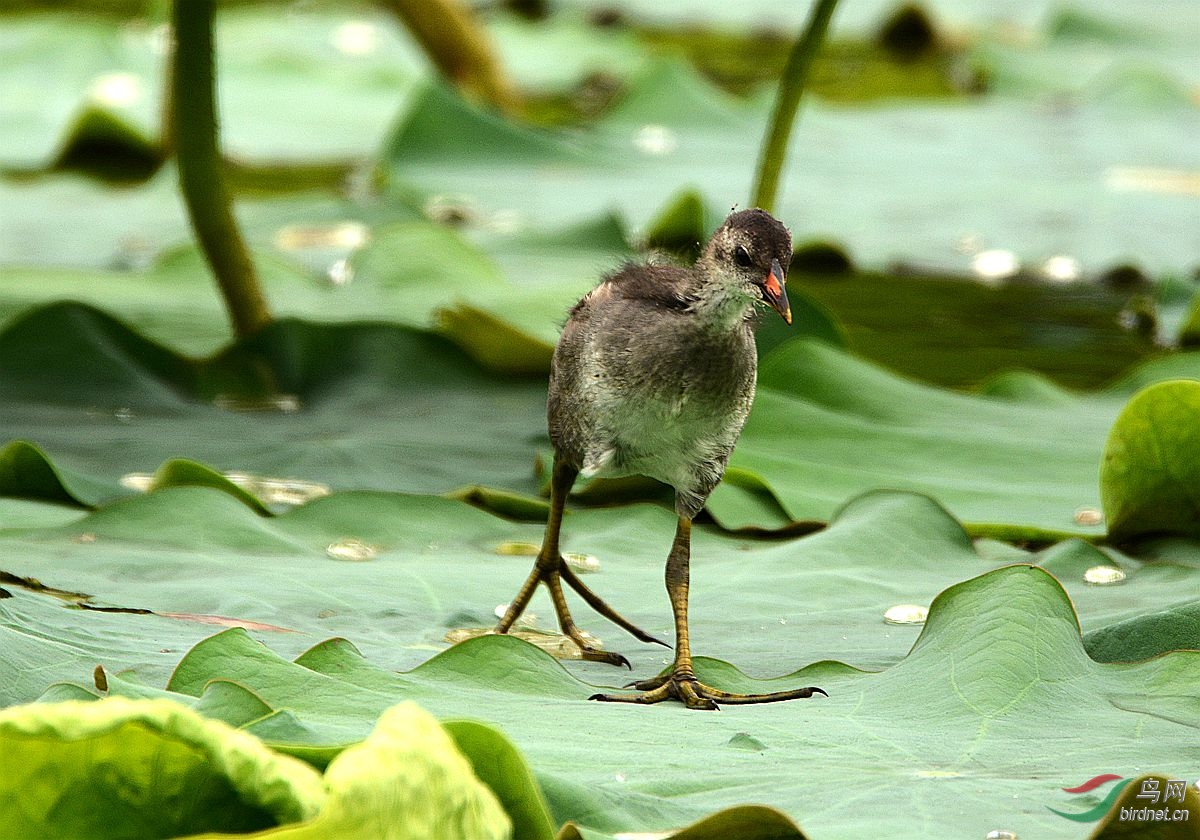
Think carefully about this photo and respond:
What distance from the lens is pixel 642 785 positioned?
1.57 metres

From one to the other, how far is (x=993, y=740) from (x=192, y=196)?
2.31 m

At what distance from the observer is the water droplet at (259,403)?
334cm

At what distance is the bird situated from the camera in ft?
6.44

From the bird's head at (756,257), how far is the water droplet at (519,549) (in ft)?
2.69

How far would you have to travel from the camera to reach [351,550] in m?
2.59

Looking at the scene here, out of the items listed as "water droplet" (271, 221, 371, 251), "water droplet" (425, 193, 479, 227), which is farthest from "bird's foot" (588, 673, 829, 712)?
"water droplet" (425, 193, 479, 227)

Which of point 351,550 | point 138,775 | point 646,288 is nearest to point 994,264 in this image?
point 351,550

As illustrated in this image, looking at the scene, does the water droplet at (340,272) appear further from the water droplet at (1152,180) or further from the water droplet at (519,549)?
the water droplet at (1152,180)

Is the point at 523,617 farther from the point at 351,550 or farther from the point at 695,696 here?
the point at 695,696

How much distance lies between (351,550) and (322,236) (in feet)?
7.79

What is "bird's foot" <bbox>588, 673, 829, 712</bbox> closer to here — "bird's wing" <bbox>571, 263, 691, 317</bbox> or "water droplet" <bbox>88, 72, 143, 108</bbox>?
"bird's wing" <bbox>571, 263, 691, 317</bbox>

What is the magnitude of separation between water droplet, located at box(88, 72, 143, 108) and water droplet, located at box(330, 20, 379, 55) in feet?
6.30

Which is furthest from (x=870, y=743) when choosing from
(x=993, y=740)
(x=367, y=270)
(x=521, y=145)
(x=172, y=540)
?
(x=521, y=145)

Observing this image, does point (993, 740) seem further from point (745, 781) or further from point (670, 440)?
point (670, 440)
